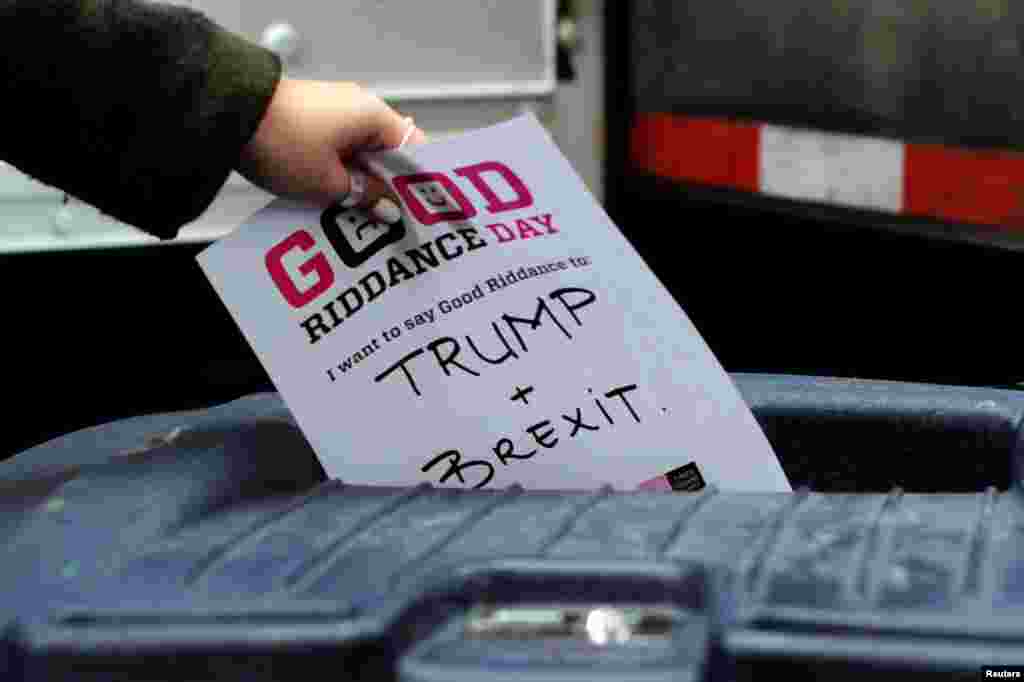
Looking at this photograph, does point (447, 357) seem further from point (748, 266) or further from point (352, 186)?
point (748, 266)

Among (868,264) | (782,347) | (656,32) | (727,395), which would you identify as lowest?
(782,347)

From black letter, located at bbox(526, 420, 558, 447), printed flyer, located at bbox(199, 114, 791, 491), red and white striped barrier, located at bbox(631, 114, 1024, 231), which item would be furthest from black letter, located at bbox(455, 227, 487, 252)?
red and white striped barrier, located at bbox(631, 114, 1024, 231)

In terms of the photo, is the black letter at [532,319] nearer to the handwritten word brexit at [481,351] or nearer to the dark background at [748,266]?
the handwritten word brexit at [481,351]

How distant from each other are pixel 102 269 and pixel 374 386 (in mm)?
1706

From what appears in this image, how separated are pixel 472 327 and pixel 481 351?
0.01 metres

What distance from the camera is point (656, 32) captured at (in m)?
2.93

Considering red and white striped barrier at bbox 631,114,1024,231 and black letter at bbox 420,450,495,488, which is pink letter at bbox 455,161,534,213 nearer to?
black letter at bbox 420,450,495,488

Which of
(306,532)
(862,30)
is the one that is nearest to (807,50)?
(862,30)

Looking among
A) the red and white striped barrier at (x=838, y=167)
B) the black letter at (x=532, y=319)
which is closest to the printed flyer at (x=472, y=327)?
the black letter at (x=532, y=319)

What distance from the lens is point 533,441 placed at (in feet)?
3.34

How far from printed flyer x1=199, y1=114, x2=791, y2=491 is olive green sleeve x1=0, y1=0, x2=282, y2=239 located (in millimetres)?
49

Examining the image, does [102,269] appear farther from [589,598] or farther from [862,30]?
[589,598]

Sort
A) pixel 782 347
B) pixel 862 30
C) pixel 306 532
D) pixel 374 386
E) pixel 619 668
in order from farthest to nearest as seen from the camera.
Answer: pixel 782 347 < pixel 862 30 < pixel 374 386 < pixel 306 532 < pixel 619 668

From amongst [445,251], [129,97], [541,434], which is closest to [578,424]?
[541,434]
